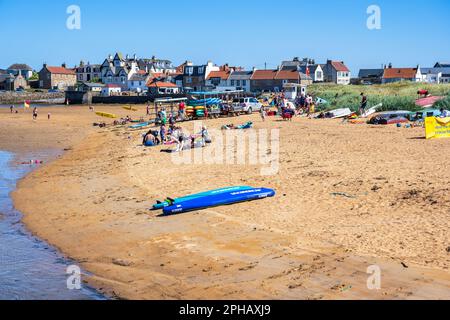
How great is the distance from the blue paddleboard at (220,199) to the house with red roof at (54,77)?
333ft

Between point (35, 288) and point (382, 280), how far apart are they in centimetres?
584

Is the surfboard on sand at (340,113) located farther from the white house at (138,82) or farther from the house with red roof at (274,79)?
the white house at (138,82)

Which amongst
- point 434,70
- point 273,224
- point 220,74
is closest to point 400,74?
point 434,70

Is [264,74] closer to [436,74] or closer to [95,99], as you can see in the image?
[95,99]

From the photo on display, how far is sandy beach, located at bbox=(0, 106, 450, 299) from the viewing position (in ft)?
28.5

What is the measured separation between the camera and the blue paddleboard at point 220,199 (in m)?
12.9

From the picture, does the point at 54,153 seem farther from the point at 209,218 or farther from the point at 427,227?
the point at 427,227

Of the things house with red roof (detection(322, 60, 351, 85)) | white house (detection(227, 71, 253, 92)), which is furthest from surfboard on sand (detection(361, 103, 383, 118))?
house with red roof (detection(322, 60, 351, 85))

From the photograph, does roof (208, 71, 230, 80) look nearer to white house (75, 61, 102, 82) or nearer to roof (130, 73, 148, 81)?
roof (130, 73, 148, 81)

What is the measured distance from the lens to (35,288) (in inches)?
366

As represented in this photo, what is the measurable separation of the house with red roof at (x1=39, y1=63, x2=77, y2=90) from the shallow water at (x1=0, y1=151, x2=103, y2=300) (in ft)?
327

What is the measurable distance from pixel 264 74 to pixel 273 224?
7494 centimetres

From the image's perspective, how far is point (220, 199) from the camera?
1324 centimetres
